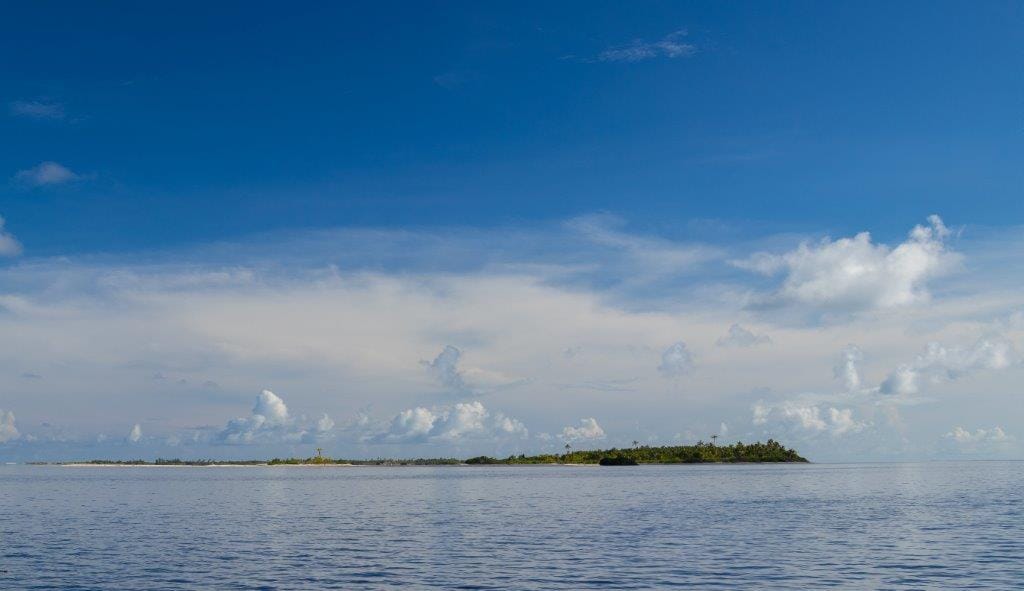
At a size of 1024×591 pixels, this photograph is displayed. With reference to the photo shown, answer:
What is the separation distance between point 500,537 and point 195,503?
78110 mm

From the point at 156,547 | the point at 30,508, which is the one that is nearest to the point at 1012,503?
the point at 156,547

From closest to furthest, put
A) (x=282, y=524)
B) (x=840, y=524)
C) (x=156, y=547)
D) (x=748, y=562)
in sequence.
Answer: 1. (x=748, y=562)
2. (x=156, y=547)
3. (x=840, y=524)
4. (x=282, y=524)

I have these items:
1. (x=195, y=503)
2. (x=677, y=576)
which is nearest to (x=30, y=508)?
(x=195, y=503)

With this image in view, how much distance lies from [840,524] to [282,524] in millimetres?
60416

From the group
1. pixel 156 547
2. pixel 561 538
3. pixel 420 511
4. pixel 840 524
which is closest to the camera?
pixel 156 547

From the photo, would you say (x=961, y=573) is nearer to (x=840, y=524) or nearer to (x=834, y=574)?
(x=834, y=574)

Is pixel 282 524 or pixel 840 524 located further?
pixel 282 524

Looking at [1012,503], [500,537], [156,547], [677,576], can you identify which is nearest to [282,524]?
[156,547]

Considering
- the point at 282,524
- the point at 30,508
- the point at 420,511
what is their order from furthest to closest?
the point at 30,508 → the point at 420,511 → the point at 282,524

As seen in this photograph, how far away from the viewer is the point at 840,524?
88875 millimetres

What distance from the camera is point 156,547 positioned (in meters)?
72.1

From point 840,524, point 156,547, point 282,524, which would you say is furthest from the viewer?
point 282,524

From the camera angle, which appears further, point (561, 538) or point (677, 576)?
point (561, 538)

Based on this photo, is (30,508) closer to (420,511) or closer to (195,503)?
(195,503)
